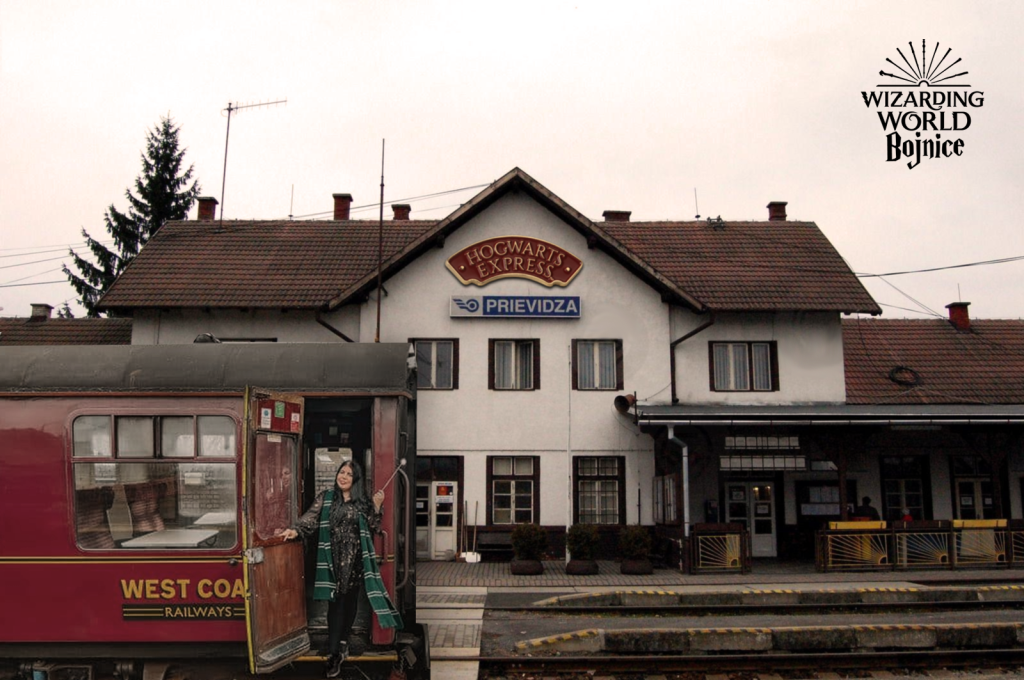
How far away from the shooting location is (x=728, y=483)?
72.3ft

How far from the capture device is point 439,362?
21812 millimetres

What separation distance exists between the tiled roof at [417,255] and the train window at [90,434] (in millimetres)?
12829

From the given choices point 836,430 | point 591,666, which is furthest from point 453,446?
point 591,666

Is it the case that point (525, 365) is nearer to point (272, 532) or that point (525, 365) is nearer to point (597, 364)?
point (597, 364)

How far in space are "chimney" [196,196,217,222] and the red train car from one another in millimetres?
19588

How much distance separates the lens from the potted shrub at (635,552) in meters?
19.0

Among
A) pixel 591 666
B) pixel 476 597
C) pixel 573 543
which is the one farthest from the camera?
pixel 573 543

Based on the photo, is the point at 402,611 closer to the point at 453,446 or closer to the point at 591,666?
the point at 591,666

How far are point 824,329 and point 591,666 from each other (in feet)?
47.8

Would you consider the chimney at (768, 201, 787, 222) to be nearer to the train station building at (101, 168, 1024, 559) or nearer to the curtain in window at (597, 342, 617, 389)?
the train station building at (101, 168, 1024, 559)

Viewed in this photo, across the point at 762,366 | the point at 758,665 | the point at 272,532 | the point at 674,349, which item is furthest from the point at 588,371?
the point at 272,532

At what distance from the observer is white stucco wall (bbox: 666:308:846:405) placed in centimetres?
2206

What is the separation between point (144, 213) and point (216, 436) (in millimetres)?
33821

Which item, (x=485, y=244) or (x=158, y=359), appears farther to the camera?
(x=485, y=244)
